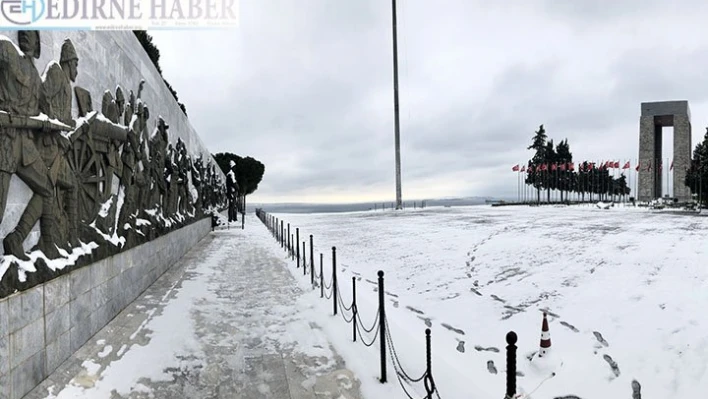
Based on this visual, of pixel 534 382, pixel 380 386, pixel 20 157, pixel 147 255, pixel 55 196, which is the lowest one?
pixel 534 382

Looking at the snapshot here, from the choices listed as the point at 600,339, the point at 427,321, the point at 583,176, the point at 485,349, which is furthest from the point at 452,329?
the point at 583,176

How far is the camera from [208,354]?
5.21 metres

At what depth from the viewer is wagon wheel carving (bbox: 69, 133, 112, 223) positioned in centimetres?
552

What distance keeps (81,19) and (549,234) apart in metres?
15.6

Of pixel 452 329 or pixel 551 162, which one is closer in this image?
pixel 452 329

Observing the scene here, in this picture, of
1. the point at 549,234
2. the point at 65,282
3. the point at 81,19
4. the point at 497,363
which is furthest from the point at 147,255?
the point at 549,234

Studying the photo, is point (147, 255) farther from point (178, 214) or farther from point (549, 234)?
point (549, 234)

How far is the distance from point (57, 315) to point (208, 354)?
1.75m

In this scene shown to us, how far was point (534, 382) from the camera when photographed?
574 cm

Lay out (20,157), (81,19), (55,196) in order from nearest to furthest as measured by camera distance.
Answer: (20,157) → (55,196) → (81,19)

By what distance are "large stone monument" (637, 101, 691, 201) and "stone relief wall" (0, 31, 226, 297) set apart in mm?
64779

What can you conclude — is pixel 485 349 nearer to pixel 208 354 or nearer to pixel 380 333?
pixel 380 333

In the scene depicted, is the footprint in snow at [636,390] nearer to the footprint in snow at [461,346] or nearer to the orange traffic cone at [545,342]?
the orange traffic cone at [545,342]
